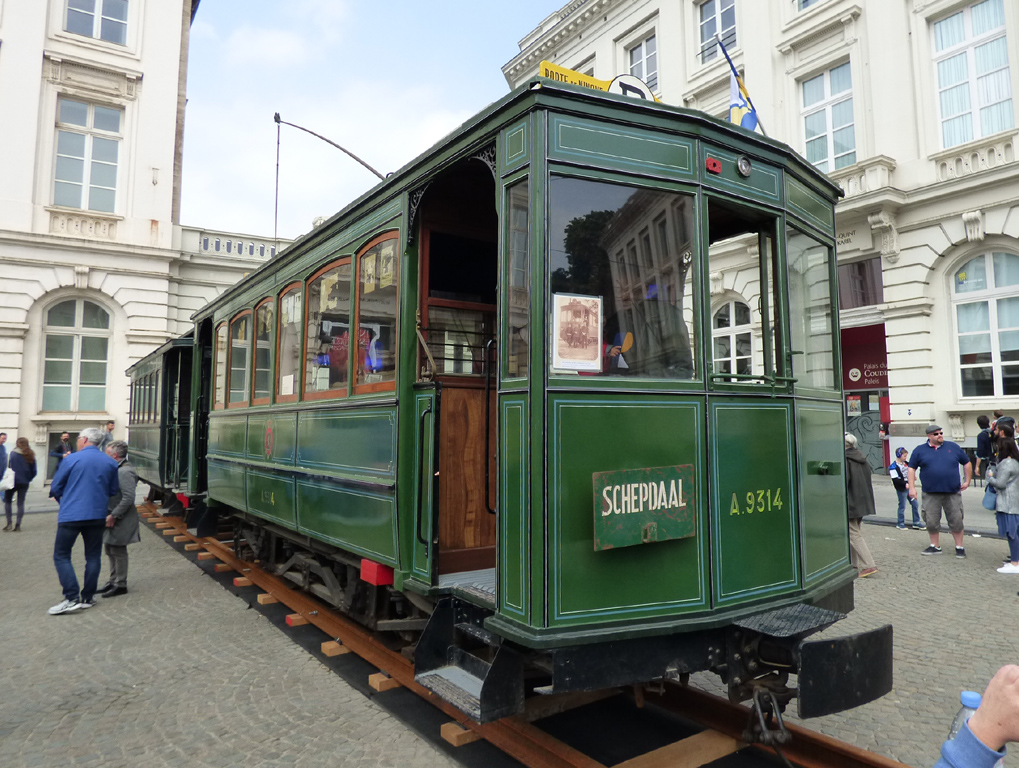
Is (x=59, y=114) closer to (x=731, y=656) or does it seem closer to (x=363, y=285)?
(x=363, y=285)

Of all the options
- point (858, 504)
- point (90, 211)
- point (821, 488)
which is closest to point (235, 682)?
point (821, 488)

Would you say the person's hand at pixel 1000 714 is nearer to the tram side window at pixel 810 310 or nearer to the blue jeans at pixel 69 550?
the tram side window at pixel 810 310

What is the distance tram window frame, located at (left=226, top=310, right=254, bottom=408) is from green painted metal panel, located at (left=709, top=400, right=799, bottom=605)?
16.1 ft

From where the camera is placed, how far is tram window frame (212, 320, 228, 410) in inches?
301

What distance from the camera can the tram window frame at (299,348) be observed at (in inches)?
220

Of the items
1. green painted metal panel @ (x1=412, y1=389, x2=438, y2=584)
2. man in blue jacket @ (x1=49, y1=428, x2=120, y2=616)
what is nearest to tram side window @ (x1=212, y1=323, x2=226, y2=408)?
man in blue jacket @ (x1=49, y1=428, x2=120, y2=616)

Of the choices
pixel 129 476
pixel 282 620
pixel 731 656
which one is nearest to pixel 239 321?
pixel 129 476

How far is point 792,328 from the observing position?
3.74 meters

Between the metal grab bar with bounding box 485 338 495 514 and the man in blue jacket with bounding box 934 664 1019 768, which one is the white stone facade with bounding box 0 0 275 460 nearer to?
the metal grab bar with bounding box 485 338 495 514

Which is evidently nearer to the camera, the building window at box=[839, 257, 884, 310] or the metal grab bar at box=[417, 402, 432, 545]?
the metal grab bar at box=[417, 402, 432, 545]

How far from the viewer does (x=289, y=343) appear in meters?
5.86

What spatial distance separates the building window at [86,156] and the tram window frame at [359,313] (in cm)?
1723

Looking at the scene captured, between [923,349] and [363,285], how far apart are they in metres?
12.9

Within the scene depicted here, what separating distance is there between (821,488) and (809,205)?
161 cm
